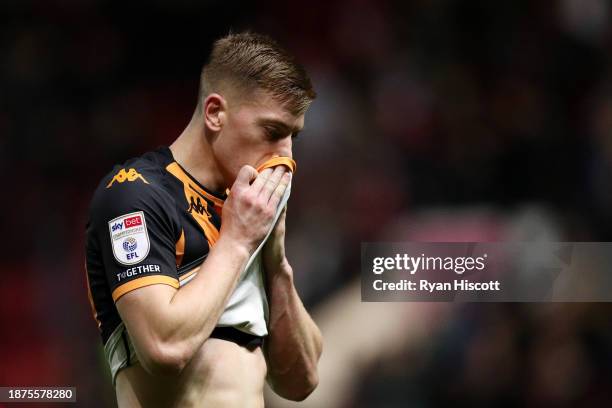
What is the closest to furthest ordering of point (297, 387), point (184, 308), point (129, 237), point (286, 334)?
point (184, 308) → point (129, 237) → point (286, 334) → point (297, 387)

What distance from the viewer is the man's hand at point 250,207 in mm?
2391

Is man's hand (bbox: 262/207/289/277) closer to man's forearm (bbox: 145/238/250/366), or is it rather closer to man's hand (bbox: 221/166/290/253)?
man's hand (bbox: 221/166/290/253)

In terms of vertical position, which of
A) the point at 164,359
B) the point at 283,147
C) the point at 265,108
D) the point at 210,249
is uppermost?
the point at 265,108

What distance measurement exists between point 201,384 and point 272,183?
560mm

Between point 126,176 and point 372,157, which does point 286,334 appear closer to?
point 126,176

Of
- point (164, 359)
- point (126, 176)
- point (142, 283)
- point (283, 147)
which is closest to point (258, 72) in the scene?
point (283, 147)

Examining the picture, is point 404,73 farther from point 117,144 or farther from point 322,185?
point 117,144

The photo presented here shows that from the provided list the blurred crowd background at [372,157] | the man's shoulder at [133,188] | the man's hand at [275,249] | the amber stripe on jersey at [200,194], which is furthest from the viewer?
the blurred crowd background at [372,157]

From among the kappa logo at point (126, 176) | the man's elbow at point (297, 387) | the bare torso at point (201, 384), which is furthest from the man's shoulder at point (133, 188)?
the man's elbow at point (297, 387)

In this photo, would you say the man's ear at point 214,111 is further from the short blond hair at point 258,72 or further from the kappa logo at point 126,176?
the kappa logo at point 126,176

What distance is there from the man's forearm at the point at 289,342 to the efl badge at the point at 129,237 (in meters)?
0.48

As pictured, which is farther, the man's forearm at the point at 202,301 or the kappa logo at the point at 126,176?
the kappa logo at the point at 126,176

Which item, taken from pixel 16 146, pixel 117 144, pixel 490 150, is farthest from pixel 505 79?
pixel 16 146

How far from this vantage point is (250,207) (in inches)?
95.1
